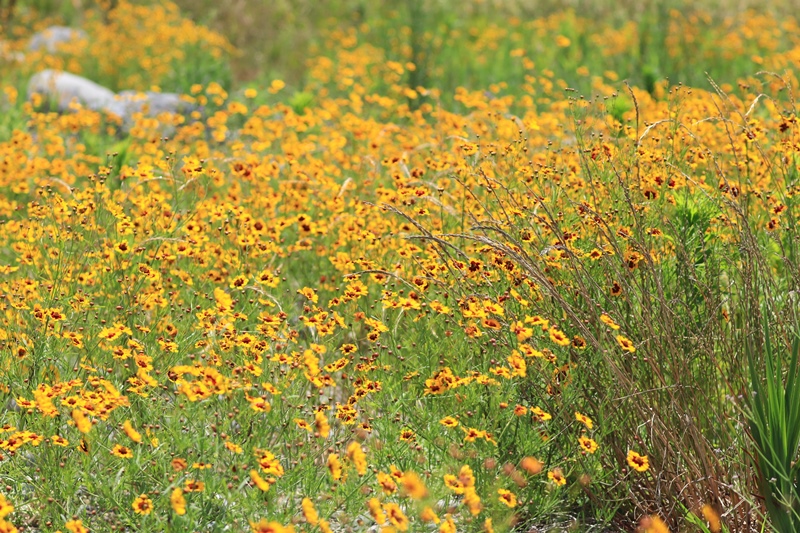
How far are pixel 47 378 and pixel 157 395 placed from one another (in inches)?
19.3

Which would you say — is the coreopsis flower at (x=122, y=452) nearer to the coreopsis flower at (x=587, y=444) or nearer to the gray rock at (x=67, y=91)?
the coreopsis flower at (x=587, y=444)

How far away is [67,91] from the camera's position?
26.7 ft

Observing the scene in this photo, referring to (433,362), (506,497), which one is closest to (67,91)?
(433,362)

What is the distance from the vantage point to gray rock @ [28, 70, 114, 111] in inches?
312

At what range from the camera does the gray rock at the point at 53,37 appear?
33.0ft

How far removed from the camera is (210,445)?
2588mm

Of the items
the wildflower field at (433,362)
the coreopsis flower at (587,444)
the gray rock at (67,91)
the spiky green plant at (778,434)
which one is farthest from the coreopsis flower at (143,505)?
the gray rock at (67,91)

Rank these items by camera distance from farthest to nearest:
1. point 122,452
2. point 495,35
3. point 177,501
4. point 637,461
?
point 495,35 → point 637,461 → point 122,452 → point 177,501

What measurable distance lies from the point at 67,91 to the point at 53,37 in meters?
3.03

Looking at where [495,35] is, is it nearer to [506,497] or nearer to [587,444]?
[587,444]

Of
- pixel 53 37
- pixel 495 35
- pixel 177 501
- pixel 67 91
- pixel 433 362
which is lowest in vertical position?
pixel 53 37

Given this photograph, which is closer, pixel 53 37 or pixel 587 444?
pixel 587 444

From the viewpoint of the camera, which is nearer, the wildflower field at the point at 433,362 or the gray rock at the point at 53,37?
the wildflower field at the point at 433,362

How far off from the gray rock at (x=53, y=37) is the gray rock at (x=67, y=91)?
1.71 meters
